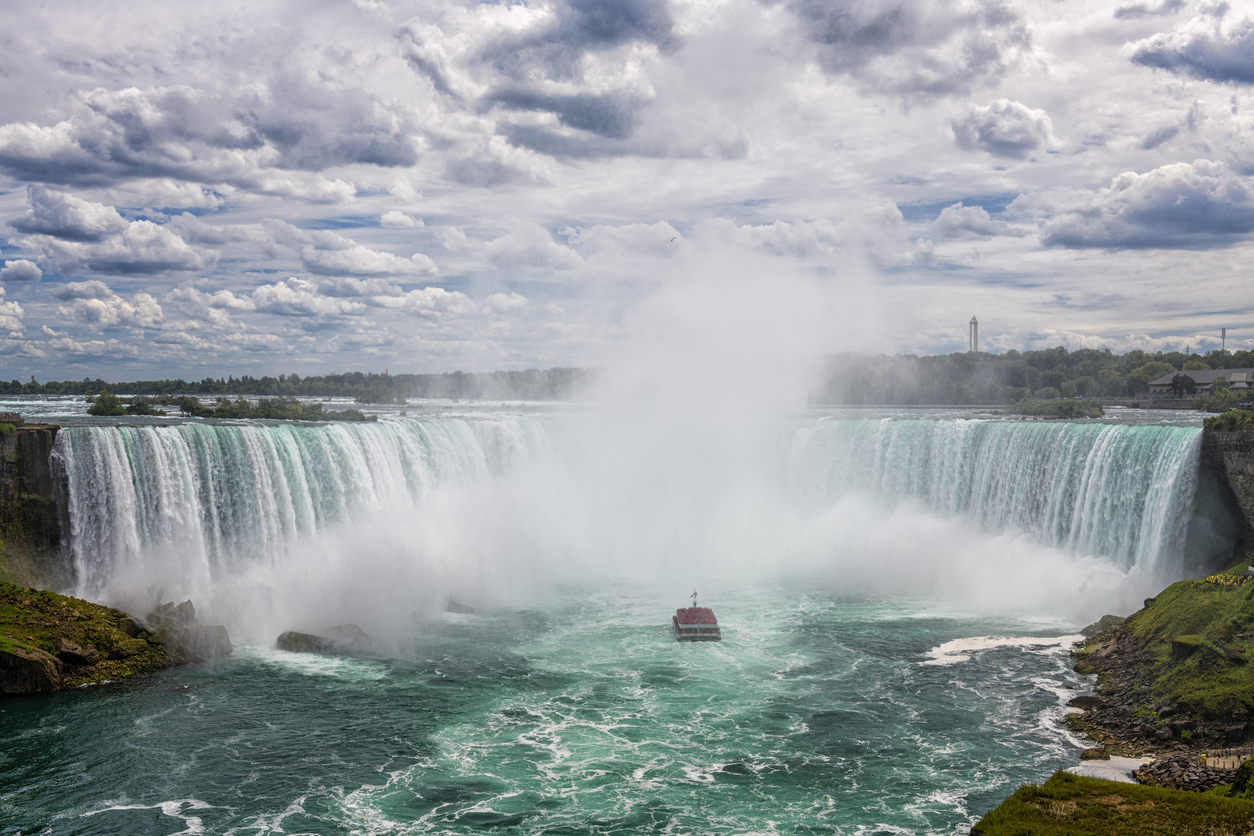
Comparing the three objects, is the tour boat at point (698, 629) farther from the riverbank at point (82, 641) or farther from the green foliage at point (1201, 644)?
the riverbank at point (82, 641)

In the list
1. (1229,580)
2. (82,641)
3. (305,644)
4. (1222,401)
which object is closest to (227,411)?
(305,644)

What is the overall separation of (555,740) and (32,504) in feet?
68.1

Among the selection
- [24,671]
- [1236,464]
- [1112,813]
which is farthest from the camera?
[1236,464]

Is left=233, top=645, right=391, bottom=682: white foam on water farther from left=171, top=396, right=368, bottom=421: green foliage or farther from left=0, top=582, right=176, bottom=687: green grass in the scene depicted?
left=171, top=396, right=368, bottom=421: green foliage

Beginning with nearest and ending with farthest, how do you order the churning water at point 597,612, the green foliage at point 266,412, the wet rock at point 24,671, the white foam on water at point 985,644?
the churning water at point 597,612 < the wet rock at point 24,671 < the white foam on water at point 985,644 < the green foliage at point 266,412

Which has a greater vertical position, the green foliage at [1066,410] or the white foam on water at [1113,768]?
the green foliage at [1066,410]

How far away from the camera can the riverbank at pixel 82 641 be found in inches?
916

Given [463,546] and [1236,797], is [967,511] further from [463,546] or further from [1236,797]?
[1236,797]

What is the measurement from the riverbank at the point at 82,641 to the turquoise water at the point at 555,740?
78cm

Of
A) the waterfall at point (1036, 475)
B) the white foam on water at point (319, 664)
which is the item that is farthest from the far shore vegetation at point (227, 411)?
the waterfall at point (1036, 475)

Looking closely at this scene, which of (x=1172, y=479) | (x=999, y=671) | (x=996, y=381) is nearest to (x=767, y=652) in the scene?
(x=999, y=671)

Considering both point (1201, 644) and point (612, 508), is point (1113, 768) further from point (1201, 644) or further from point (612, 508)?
point (612, 508)

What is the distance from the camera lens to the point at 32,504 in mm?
28516

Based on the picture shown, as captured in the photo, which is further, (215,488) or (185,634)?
(215,488)
